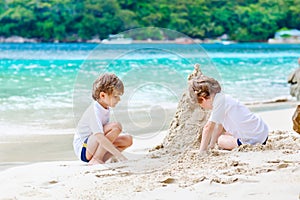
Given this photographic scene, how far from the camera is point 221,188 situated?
9.43 feet

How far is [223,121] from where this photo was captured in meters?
3.95

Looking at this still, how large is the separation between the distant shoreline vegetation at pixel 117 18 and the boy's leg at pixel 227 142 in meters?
29.8

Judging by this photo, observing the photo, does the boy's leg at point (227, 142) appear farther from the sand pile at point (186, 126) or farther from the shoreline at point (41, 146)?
the shoreline at point (41, 146)

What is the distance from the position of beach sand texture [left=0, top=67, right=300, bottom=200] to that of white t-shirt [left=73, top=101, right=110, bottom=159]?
19 cm

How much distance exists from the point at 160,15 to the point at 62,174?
33309 mm

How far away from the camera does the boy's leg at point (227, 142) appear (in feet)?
12.8

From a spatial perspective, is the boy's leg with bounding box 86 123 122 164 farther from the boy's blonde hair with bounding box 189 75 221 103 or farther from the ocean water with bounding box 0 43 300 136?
the boy's blonde hair with bounding box 189 75 221 103

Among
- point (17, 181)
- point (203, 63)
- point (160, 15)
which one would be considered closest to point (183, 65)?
point (203, 63)

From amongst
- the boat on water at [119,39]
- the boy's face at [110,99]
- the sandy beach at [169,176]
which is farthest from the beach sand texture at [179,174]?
the boat on water at [119,39]

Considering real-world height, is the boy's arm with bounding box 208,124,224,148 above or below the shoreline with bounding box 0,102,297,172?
above

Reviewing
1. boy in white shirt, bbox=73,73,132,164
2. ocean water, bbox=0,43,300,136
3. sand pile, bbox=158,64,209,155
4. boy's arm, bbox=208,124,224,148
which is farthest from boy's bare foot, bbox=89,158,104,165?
boy's arm, bbox=208,124,224,148

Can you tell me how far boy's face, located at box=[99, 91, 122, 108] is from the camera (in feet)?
12.2

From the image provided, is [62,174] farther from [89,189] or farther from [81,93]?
[81,93]

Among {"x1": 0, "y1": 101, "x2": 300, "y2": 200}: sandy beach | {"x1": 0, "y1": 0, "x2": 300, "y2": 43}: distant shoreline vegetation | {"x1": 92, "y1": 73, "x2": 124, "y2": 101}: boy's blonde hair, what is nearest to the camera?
{"x1": 0, "y1": 101, "x2": 300, "y2": 200}: sandy beach
